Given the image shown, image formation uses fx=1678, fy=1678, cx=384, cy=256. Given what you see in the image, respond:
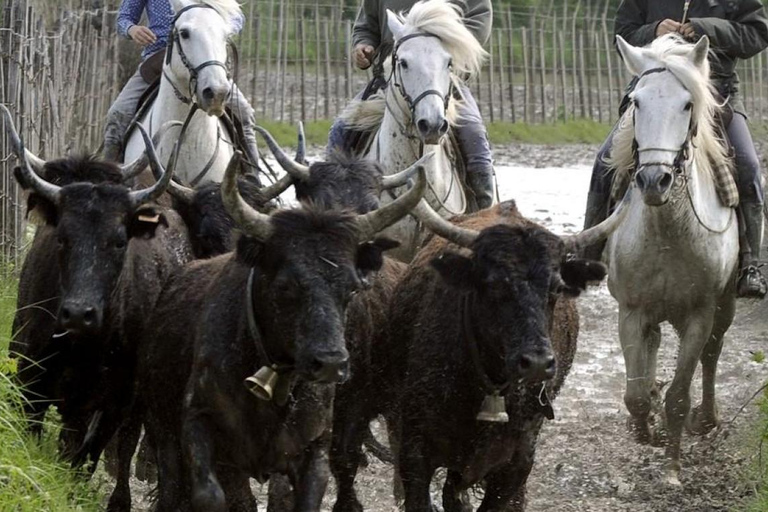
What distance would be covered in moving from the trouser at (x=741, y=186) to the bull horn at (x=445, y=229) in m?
2.34

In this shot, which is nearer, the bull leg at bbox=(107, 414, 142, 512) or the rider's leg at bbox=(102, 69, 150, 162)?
the bull leg at bbox=(107, 414, 142, 512)

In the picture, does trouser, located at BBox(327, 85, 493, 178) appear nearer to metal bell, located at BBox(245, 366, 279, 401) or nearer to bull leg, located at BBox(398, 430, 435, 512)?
bull leg, located at BBox(398, 430, 435, 512)

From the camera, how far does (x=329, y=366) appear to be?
21.0 ft

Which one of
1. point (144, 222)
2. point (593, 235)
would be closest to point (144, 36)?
point (144, 222)

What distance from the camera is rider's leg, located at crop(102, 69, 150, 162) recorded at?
10.7 meters

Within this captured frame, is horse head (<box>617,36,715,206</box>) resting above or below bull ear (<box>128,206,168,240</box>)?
above

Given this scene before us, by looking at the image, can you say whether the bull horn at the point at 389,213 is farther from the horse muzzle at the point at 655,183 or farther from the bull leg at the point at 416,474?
the horse muzzle at the point at 655,183

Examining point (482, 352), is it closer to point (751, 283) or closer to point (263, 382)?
point (263, 382)

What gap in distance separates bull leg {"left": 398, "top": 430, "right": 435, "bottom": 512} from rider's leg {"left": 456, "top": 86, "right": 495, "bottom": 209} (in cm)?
321

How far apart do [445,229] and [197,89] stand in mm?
3073

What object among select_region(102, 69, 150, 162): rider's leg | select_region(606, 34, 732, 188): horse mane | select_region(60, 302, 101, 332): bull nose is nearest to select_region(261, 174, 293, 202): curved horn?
select_region(60, 302, 101, 332): bull nose

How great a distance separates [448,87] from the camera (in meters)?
10.2

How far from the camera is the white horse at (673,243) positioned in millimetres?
9273

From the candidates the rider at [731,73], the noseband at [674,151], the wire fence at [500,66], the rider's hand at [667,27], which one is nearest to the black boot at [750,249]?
the rider at [731,73]
